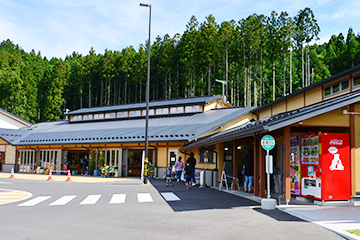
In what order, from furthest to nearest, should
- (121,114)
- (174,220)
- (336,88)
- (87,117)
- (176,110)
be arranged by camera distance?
(87,117), (121,114), (176,110), (336,88), (174,220)

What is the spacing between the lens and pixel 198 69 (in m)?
53.6

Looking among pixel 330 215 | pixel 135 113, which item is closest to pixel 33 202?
pixel 330 215

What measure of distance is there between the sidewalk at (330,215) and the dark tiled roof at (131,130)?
14.0 meters

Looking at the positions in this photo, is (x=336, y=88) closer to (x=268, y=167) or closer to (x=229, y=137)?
(x=229, y=137)

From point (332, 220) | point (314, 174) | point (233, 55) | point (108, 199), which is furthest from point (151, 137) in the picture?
point (233, 55)

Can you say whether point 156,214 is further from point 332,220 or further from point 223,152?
point 223,152

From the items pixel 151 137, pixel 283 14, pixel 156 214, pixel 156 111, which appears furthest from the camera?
pixel 283 14

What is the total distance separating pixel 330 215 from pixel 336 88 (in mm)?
8141

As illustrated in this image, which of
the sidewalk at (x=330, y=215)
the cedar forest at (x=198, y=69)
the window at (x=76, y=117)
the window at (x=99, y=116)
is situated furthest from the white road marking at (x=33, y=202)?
the cedar forest at (x=198, y=69)

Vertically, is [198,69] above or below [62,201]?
above

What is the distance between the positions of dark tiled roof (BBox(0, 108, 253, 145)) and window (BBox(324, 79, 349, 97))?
9689mm

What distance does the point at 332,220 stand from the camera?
28.5ft

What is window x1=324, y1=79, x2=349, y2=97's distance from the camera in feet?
49.6

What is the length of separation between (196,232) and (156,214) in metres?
2.56
